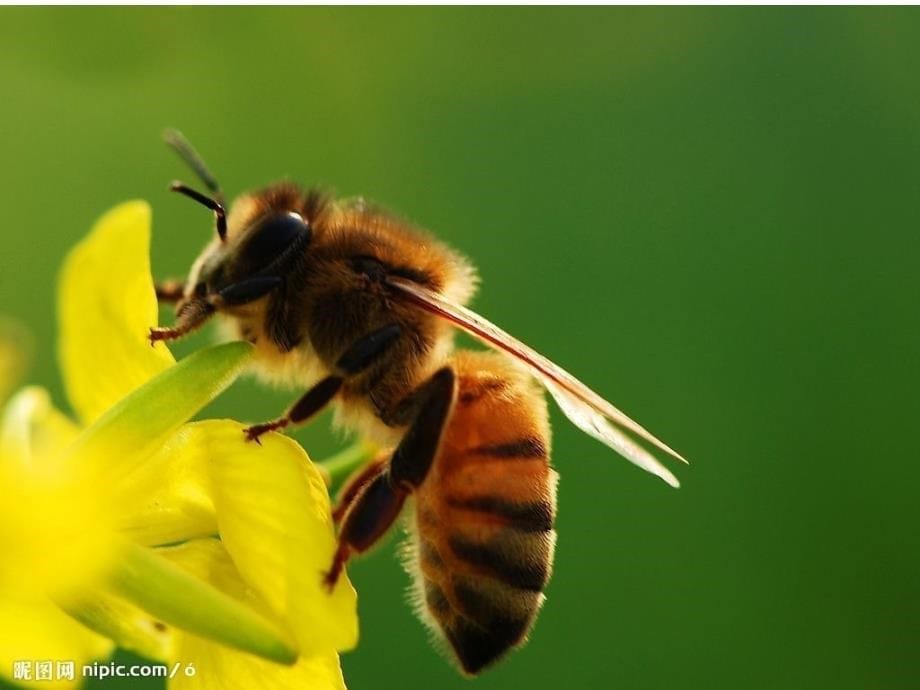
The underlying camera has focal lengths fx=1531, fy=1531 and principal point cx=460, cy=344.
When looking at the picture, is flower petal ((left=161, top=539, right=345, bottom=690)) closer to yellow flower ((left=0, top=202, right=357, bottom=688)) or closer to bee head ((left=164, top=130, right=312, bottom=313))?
yellow flower ((left=0, top=202, right=357, bottom=688))

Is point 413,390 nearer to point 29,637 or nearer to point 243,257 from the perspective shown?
point 243,257

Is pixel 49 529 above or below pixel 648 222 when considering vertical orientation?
above

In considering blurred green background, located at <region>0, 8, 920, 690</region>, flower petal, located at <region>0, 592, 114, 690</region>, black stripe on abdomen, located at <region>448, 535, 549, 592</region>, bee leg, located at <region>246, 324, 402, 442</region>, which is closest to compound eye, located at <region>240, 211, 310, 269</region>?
bee leg, located at <region>246, 324, 402, 442</region>

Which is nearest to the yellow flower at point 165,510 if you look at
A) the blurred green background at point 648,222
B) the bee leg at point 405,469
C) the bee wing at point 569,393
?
the bee leg at point 405,469

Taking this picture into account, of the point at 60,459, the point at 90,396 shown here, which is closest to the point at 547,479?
the point at 90,396

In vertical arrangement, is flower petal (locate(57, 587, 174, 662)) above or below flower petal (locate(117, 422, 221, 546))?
below

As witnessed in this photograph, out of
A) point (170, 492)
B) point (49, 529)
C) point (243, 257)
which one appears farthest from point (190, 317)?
point (49, 529)
